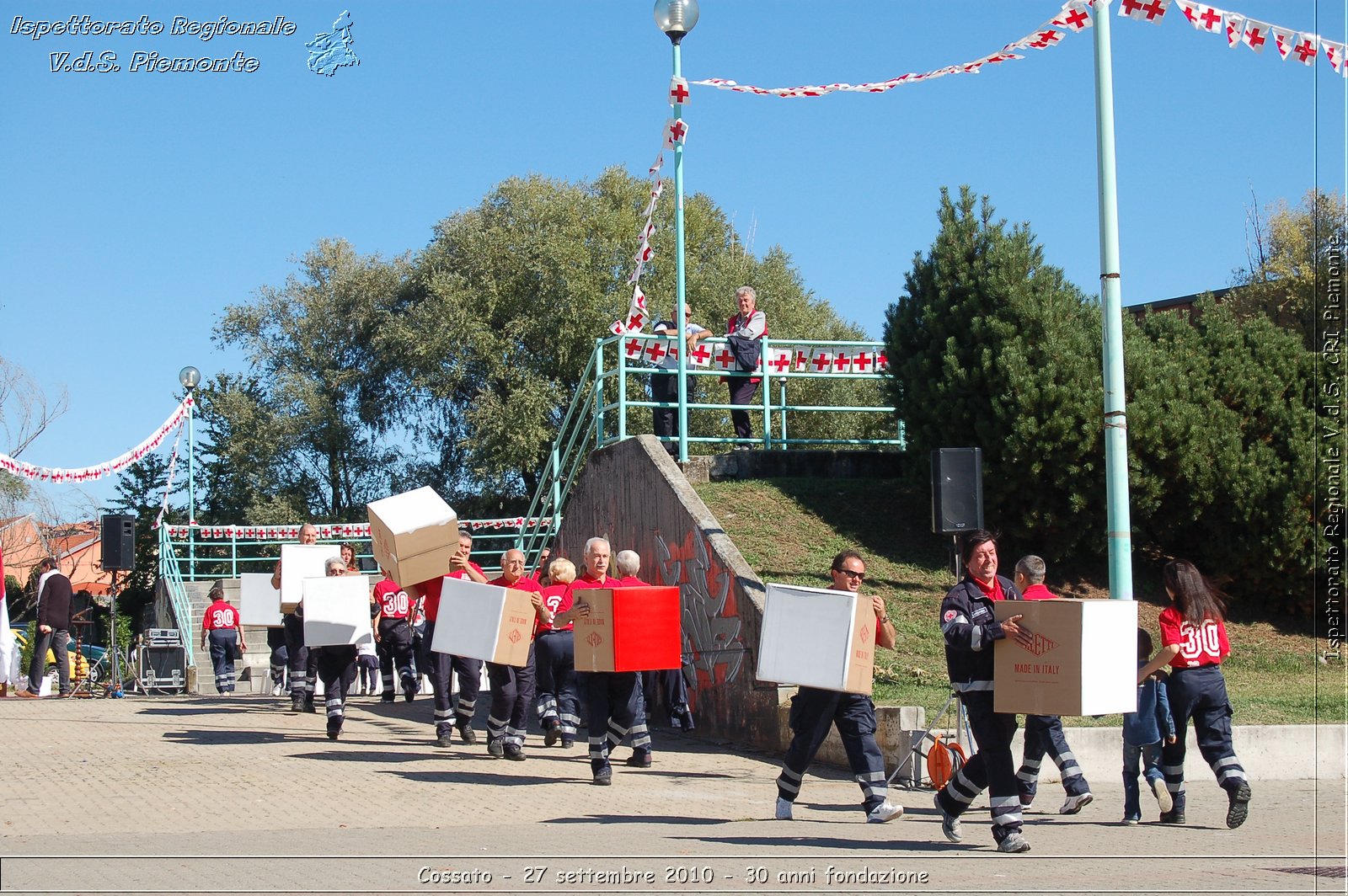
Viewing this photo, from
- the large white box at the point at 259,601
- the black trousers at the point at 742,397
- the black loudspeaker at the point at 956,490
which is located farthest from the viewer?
the black trousers at the point at 742,397

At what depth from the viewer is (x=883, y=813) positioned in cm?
877

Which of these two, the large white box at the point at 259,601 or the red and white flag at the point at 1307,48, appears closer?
the red and white flag at the point at 1307,48

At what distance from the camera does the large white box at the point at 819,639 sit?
8.48 meters

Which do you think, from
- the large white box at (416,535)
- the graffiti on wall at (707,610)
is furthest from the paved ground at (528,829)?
the large white box at (416,535)

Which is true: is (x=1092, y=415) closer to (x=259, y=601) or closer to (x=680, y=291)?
(x=680, y=291)

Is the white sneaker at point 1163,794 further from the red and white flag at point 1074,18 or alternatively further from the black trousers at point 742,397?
the black trousers at point 742,397

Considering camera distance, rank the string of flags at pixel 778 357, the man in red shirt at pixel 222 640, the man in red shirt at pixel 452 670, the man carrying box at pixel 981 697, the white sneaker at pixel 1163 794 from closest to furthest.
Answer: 1. the man carrying box at pixel 981 697
2. the white sneaker at pixel 1163 794
3. the man in red shirt at pixel 452 670
4. the string of flags at pixel 778 357
5. the man in red shirt at pixel 222 640

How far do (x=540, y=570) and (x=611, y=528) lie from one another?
303 centimetres

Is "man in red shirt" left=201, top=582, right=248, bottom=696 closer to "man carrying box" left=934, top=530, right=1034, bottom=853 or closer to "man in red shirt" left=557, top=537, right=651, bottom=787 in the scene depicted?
"man in red shirt" left=557, top=537, right=651, bottom=787

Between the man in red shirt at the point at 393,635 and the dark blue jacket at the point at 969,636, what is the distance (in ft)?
26.0

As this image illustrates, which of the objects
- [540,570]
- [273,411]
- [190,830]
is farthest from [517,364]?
[190,830]

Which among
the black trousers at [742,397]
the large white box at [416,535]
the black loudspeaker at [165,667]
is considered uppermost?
the black trousers at [742,397]

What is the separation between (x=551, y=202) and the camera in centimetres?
3806

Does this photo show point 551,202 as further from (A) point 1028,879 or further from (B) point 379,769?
(A) point 1028,879
